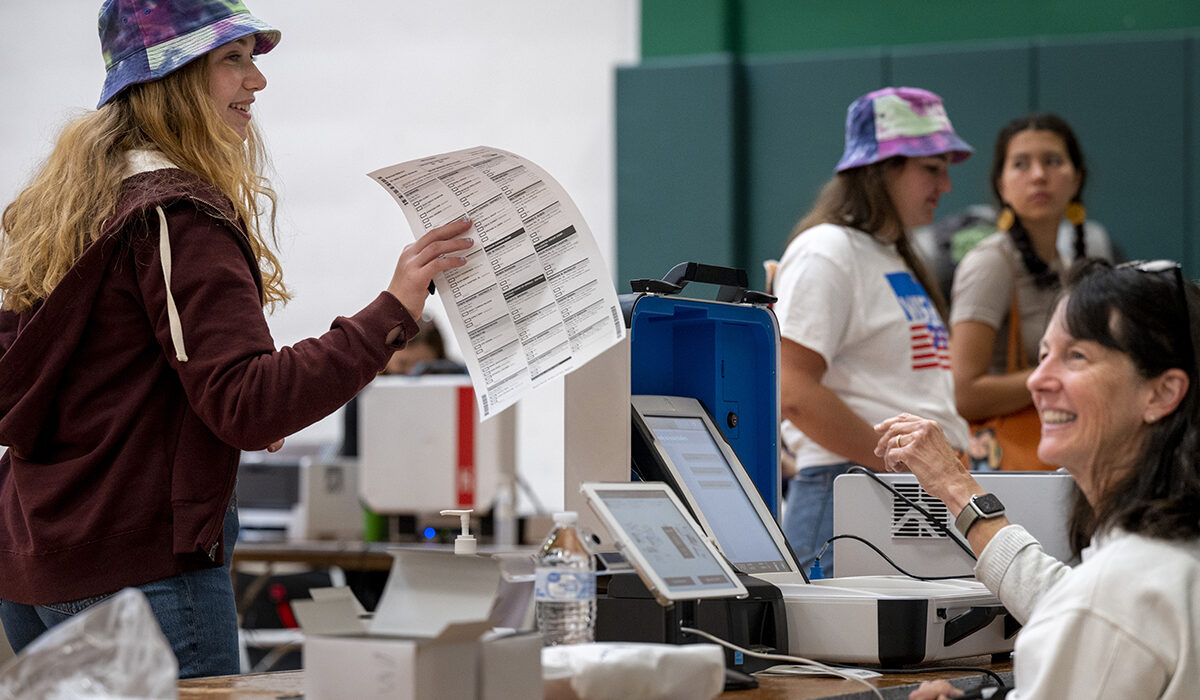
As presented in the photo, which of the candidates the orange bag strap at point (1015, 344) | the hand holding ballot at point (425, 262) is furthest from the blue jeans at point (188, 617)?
the orange bag strap at point (1015, 344)

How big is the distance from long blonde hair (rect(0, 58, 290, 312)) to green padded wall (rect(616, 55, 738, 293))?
4453mm

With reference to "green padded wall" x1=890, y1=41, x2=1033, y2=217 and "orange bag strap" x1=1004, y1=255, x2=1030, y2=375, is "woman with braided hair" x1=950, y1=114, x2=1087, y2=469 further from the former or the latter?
"green padded wall" x1=890, y1=41, x2=1033, y2=217

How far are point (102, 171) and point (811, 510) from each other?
1497 mm

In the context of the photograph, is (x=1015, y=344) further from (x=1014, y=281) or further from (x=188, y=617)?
(x=188, y=617)

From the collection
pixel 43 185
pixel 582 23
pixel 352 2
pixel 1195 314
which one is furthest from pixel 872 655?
pixel 352 2

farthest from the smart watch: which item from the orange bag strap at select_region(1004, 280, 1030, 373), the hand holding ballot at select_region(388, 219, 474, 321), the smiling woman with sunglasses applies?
the orange bag strap at select_region(1004, 280, 1030, 373)

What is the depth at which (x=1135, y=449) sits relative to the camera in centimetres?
145

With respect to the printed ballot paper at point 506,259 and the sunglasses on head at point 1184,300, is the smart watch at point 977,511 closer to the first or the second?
the sunglasses on head at point 1184,300

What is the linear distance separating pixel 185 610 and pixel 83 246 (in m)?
0.41

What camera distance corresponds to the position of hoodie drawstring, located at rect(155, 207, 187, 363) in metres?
1.47

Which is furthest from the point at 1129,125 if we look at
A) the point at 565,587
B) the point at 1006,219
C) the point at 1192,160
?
the point at 565,587

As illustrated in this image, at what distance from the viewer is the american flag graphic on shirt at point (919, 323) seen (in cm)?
265

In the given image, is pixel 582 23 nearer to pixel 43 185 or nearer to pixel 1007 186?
pixel 1007 186

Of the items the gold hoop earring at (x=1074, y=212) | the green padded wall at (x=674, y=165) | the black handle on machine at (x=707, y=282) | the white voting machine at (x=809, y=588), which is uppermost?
the green padded wall at (x=674, y=165)
